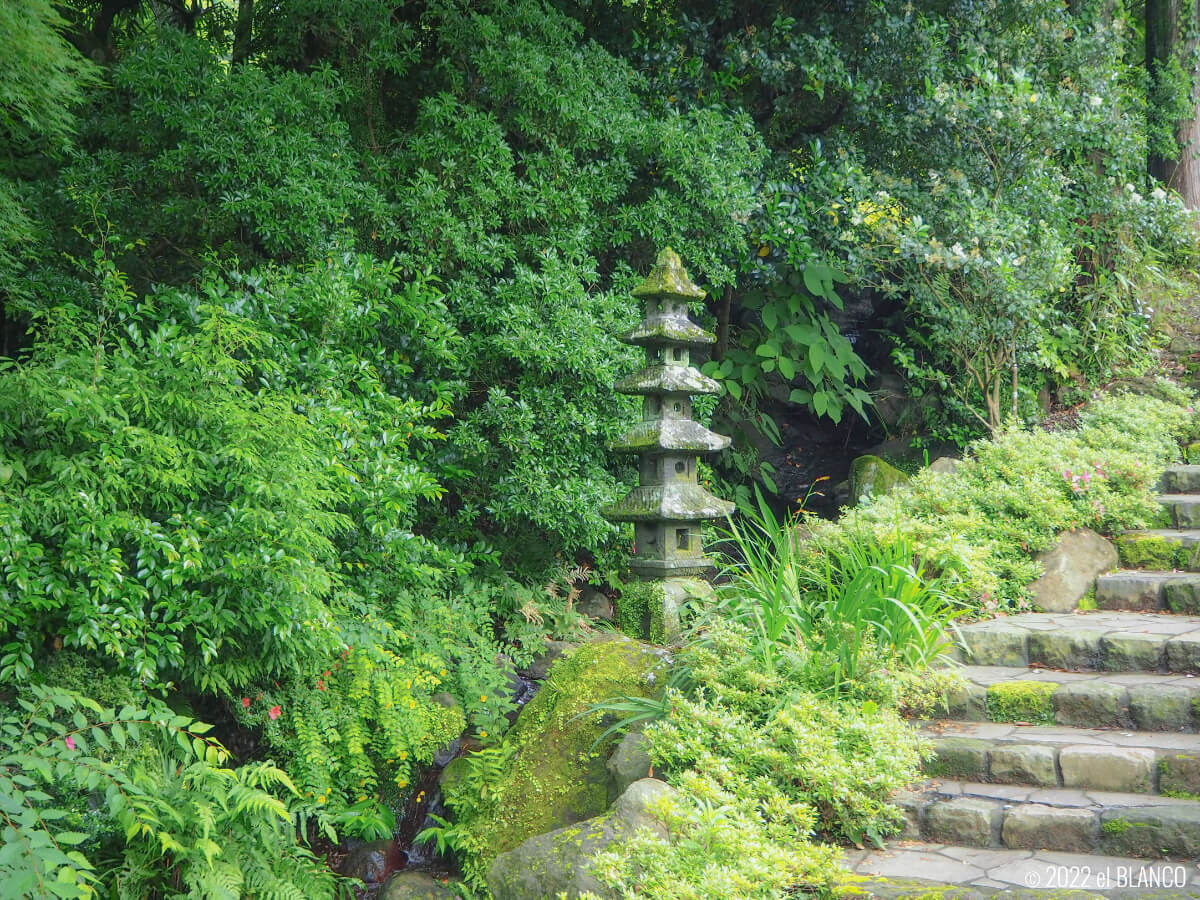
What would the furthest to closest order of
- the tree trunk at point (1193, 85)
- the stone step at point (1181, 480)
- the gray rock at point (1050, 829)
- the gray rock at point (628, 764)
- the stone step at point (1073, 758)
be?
the tree trunk at point (1193, 85) < the stone step at point (1181, 480) < the gray rock at point (628, 764) < the stone step at point (1073, 758) < the gray rock at point (1050, 829)

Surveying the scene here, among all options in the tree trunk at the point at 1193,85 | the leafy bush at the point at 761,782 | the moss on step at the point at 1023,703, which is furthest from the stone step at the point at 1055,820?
the tree trunk at the point at 1193,85

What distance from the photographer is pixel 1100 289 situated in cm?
841

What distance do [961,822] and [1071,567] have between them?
2.56 meters

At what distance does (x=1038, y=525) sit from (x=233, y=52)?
677 centimetres

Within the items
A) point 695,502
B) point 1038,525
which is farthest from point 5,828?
point 1038,525

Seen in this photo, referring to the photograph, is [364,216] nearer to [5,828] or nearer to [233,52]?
[233,52]

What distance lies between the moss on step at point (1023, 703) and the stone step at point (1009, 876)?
2.95 ft

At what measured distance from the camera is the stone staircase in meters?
3.01

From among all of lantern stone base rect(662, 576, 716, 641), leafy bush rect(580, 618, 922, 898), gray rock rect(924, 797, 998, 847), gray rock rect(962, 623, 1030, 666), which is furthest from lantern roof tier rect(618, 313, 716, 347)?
gray rock rect(924, 797, 998, 847)

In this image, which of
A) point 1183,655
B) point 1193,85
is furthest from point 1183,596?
point 1193,85

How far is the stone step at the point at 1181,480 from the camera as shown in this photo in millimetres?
A: 6449

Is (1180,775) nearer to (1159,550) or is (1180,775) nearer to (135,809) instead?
(1159,550)

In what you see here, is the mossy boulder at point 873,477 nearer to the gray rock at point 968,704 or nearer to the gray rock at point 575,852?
the gray rock at point 968,704

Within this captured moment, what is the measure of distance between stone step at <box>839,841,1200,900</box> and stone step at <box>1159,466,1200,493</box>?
167 inches
